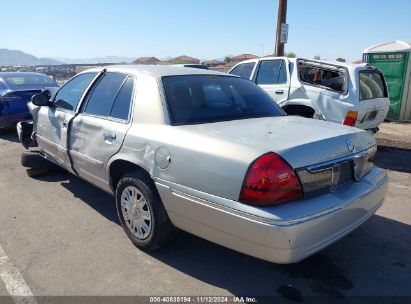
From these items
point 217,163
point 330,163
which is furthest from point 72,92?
point 330,163

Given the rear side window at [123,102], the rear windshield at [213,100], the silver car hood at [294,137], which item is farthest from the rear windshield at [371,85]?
the rear side window at [123,102]

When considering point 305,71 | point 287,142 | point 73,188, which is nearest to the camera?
point 287,142

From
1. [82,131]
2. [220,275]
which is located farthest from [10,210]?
[220,275]

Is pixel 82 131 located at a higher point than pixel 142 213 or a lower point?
higher

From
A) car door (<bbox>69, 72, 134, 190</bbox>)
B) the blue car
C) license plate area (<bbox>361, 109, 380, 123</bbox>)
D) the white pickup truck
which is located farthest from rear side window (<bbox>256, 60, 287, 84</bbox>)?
the blue car

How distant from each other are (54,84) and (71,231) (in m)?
6.89

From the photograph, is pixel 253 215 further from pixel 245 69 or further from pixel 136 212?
pixel 245 69

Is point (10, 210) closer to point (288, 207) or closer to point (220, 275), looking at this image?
point (220, 275)

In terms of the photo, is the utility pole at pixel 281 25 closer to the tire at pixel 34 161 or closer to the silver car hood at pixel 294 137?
the tire at pixel 34 161

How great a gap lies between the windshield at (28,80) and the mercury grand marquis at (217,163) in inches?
224

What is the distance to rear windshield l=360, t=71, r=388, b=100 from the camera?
649 cm

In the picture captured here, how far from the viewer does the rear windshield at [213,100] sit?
3308 millimetres

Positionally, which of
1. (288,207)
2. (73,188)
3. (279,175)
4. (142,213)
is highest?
(279,175)

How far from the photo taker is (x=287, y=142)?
105 inches
